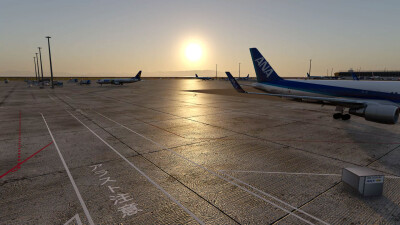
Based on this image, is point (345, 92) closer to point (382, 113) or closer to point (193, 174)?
point (382, 113)

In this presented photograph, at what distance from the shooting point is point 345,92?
21.6m

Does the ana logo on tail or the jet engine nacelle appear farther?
the ana logo on tail

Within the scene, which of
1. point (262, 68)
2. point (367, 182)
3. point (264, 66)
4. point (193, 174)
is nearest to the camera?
point (367, 182)

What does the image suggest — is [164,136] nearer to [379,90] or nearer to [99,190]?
[99,190]

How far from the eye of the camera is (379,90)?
19.7m

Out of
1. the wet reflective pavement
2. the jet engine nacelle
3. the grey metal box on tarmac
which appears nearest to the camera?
the wet reflective pavement

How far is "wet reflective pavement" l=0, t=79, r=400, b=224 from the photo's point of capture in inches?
270

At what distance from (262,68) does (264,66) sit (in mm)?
375

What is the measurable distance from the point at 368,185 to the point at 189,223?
256 inches

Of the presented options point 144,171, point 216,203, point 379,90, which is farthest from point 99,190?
point 379,90

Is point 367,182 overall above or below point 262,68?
below

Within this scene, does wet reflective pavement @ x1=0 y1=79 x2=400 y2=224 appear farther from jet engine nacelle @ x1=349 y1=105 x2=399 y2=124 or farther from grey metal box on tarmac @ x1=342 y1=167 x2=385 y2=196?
jet engine nacelle @ x1=349 y1=105 x2=399 y2=124

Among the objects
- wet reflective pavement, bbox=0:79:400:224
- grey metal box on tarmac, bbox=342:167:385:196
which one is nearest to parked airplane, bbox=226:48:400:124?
wet reflective pavement, bbox=0:79:400:224

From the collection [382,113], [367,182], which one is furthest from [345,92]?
[367,182]
